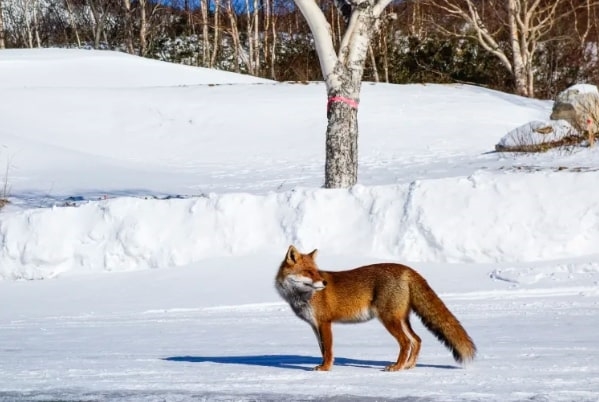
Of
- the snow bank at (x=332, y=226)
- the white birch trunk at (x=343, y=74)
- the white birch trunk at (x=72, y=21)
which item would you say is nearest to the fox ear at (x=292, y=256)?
the snow bank at (x=332, y=226)

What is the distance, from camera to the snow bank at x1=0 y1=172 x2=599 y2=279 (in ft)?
37.1

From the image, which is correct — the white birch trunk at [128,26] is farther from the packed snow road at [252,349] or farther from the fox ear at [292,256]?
the fox ear at [292,256]

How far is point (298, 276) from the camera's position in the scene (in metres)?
6.66

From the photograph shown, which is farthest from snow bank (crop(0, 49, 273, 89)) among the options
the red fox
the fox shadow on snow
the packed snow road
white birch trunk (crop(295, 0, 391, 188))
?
the red fox

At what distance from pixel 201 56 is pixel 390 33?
968cm

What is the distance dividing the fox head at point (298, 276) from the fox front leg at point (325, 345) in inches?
10.5

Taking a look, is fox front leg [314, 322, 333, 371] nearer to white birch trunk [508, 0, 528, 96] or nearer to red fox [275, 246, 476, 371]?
red fox [275, 246, 476, 371]

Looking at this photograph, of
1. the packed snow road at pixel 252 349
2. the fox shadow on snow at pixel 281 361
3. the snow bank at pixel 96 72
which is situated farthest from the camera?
the snow bank at pixel 96 72

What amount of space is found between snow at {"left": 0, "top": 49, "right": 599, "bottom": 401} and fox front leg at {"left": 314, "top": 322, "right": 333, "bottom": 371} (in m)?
0.12

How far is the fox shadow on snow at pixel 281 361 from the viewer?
7035 millimetres

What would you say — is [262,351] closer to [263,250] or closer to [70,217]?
[263,250]

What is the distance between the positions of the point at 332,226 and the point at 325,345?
5.38 meters

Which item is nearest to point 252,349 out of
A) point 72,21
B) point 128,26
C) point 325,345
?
point 325,345

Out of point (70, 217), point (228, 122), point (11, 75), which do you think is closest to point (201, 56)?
point (11, 75)
